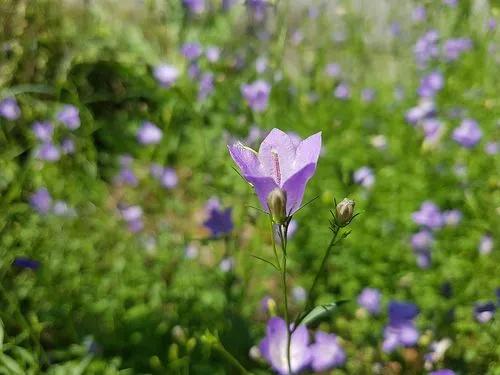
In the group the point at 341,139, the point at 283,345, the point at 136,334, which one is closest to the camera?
the point at 283,345

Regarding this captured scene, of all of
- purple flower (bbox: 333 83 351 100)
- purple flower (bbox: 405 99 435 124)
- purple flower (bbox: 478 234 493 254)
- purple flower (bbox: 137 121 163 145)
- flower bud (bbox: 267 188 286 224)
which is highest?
purple flower (bbox: 333 83 351 100)

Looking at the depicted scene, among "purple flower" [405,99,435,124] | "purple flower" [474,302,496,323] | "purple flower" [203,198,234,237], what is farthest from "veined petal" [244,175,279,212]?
"purple flower" [405,99,435,124]

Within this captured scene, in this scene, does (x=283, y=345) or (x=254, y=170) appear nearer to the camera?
(x=254, y=170)

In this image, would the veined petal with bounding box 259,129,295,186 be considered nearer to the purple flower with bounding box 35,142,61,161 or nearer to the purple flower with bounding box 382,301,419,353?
the purple flower with bounding box 382,301,419,353

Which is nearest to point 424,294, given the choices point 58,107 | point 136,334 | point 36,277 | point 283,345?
point 283,345

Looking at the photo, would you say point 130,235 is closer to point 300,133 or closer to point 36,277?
point 36,277

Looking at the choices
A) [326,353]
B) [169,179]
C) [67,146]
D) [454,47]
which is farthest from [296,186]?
[454,47]

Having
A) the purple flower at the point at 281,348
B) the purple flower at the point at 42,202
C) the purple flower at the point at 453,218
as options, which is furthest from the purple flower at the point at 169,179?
the purple flower at the point at 281,348
